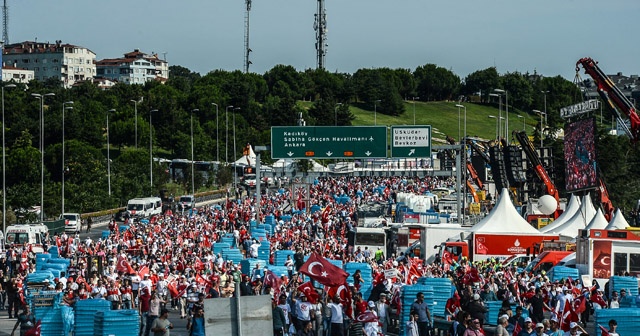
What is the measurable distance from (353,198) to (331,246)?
103 ft

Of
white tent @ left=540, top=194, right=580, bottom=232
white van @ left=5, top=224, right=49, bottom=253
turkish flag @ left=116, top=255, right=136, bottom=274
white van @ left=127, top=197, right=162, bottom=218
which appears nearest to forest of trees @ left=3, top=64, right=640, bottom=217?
white van @ left=127, top=197, right=162, bottom=218

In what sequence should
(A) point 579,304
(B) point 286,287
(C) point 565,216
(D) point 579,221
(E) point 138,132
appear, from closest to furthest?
(A) point 579,304 < (B) point 286,287 < (D) point 579,221 < (C) point 565,216 < (E) point 138,132

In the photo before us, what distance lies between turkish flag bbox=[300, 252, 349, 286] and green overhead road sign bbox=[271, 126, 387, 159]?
38779mm

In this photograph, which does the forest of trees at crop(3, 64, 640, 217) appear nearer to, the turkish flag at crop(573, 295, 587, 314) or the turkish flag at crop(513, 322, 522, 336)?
the turkish flag at crop(573, 295, 587, 314)

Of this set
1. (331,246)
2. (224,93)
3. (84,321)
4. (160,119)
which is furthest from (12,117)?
(84,321)

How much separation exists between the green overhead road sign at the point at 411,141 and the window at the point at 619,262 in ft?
112

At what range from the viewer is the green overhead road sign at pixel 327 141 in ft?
213

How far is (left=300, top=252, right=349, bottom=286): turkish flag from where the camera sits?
25266mm

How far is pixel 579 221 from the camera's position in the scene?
45938mm

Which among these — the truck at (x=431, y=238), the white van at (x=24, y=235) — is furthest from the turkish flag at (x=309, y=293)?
the white van at (x=24, y=235)

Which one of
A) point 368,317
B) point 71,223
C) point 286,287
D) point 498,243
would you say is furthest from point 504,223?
point 71,223

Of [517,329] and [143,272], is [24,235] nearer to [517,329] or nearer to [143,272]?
[143,272]

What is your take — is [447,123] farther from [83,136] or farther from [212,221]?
[212,221]

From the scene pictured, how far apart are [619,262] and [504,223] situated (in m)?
11.1
